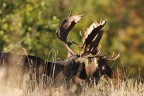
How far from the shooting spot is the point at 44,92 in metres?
7.99

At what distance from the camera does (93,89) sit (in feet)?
27.8

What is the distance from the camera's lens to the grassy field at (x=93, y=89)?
7777 mm

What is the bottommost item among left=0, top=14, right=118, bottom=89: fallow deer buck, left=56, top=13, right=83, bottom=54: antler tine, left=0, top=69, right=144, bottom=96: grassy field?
left=0, top=69, right=144, bottom=96: grassy field

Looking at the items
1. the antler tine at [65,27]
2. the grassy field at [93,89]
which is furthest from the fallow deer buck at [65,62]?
the grassy field at [93,89]

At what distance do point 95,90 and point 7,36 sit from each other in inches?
286

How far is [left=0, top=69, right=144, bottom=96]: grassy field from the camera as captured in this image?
7777 millimetres

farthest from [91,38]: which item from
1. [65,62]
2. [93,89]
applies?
[93,89]

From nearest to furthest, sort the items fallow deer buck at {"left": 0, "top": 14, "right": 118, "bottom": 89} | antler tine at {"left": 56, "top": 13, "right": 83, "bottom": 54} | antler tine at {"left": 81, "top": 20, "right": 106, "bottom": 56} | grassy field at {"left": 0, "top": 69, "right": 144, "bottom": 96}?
grassy field at {"left": 0, "top": 69, "right": 144, "bottom": 96}
fallow deer buck at {"left": 0, "top": 14, "right": 118, "bottom": 89}
antler tine at {"left": 81, "top": 20, "right": 106, "bottom": 56}
antler tine at {"left": 56, "top": 13, "right": 83, "bottom": 54}

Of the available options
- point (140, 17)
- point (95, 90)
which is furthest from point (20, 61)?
point (140, 17)

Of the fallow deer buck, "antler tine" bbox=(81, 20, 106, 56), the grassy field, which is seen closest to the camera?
the grassy field

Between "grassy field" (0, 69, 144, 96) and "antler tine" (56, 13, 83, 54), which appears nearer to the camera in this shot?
"grassy field" (0, 69, 144, 96)

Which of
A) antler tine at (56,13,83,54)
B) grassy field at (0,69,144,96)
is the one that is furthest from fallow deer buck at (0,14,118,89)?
grassy field at (0,69,144,96)

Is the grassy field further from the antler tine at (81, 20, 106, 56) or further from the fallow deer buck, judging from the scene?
the antler tine at (81, 20, 106, 56)

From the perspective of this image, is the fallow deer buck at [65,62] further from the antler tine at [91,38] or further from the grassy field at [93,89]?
the grassy field at [93,89]
